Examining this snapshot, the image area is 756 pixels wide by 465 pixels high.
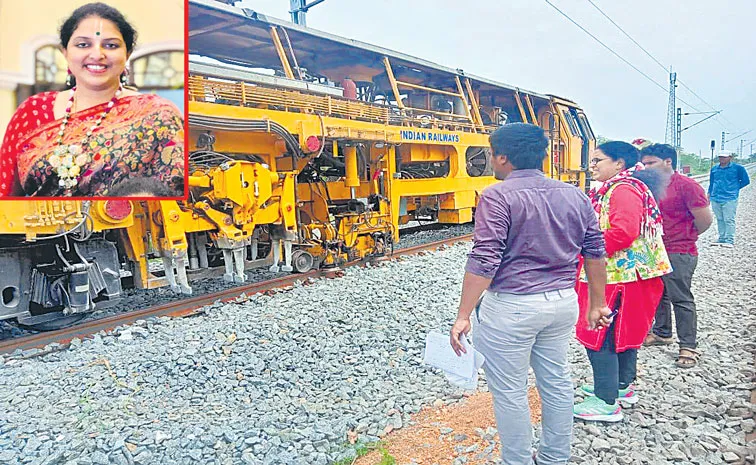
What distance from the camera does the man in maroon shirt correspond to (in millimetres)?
4105

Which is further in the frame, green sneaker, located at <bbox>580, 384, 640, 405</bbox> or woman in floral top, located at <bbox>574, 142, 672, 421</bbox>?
green sneaker, located at <bbox>580, 384, 640, 405</bbox>

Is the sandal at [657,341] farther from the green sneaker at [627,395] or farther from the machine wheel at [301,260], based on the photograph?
the machine wheel at [301,260]

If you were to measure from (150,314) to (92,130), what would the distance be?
2.57 meters

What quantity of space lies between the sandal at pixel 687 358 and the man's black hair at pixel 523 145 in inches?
104

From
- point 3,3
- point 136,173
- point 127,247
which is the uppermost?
point 3,3

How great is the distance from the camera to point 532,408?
3.35 metres

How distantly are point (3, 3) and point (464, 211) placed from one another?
891cm

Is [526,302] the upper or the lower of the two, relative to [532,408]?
upper

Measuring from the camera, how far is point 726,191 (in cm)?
970

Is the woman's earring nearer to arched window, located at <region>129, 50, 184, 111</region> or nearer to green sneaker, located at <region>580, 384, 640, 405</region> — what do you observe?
arched window, located at <region>129, 50, 184, 111</region>

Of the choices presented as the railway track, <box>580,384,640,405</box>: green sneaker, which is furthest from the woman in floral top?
the railway track

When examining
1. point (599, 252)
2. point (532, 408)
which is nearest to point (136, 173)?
point (599, 252)

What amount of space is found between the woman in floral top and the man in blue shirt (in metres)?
8.12

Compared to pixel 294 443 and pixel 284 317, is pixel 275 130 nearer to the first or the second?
pixel 284 317
